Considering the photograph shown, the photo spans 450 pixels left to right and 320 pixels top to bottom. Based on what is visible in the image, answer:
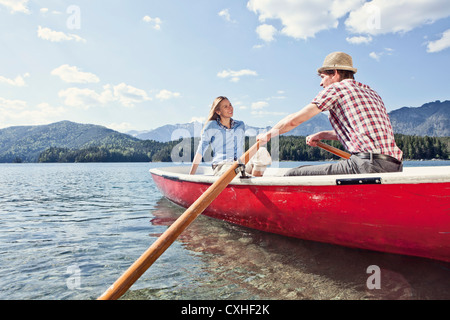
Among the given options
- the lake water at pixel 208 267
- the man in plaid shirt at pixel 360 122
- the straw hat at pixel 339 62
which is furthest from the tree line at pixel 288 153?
the man in plaid shirt at pixel 360 122

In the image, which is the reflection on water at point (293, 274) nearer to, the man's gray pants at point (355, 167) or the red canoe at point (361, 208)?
the red canoe at point (361, 208)

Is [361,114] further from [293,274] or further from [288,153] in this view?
[288,153]

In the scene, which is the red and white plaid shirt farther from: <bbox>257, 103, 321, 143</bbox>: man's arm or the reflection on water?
the reflection on water

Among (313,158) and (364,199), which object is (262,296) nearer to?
(364,199)

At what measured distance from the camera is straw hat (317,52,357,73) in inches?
149

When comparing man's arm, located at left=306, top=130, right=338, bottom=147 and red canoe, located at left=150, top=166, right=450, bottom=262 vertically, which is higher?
man's arm, located at left=306, top=130, right=338, bottom=147

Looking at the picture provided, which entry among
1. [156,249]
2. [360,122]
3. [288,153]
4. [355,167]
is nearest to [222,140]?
[355,167]

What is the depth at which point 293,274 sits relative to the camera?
3588 mm

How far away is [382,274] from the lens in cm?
345

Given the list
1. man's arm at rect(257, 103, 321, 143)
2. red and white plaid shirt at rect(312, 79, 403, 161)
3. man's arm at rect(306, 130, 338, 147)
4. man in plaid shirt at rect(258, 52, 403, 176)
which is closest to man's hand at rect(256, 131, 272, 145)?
man's arm at rect(257, 103, 321, 143)

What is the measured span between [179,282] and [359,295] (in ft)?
6.24

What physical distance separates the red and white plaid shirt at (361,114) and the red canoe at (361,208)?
1.21 feet

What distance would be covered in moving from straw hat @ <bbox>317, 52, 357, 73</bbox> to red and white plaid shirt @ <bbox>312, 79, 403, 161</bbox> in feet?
1.20
